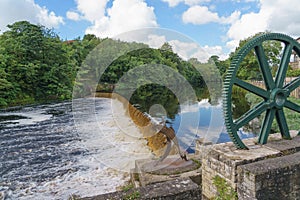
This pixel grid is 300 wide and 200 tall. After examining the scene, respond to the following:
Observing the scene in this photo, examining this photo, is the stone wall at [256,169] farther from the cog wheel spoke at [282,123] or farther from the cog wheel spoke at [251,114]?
the cog wheel spoke at [251,114]

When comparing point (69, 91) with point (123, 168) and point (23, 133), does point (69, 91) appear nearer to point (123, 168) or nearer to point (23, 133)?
point (23, 133)

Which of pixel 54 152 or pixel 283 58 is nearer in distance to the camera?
pixel 283 58

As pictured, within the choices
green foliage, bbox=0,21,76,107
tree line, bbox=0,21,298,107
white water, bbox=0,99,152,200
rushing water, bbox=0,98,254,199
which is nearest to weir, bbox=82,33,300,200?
white water, bbox=0,99,152,200

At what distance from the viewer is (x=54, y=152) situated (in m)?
7.16

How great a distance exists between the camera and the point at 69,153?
711 centimetres

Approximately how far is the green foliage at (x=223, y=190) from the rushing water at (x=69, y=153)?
2.39 meters

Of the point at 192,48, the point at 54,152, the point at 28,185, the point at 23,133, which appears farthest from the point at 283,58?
the point at 23,133

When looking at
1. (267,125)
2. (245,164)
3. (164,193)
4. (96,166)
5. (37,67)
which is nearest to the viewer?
(164,193)

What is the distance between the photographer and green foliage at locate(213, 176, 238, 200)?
2805mm

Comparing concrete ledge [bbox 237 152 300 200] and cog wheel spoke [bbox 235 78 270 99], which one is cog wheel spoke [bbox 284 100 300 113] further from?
concrete ledge [bbox 237 152 300 200]

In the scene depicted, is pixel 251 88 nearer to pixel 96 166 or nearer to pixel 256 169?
pixel 256 169

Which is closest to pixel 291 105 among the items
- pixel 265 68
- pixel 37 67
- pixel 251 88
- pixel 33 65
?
pixel 265 68

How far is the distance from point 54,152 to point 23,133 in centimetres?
291

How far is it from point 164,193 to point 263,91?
2.34 metres
